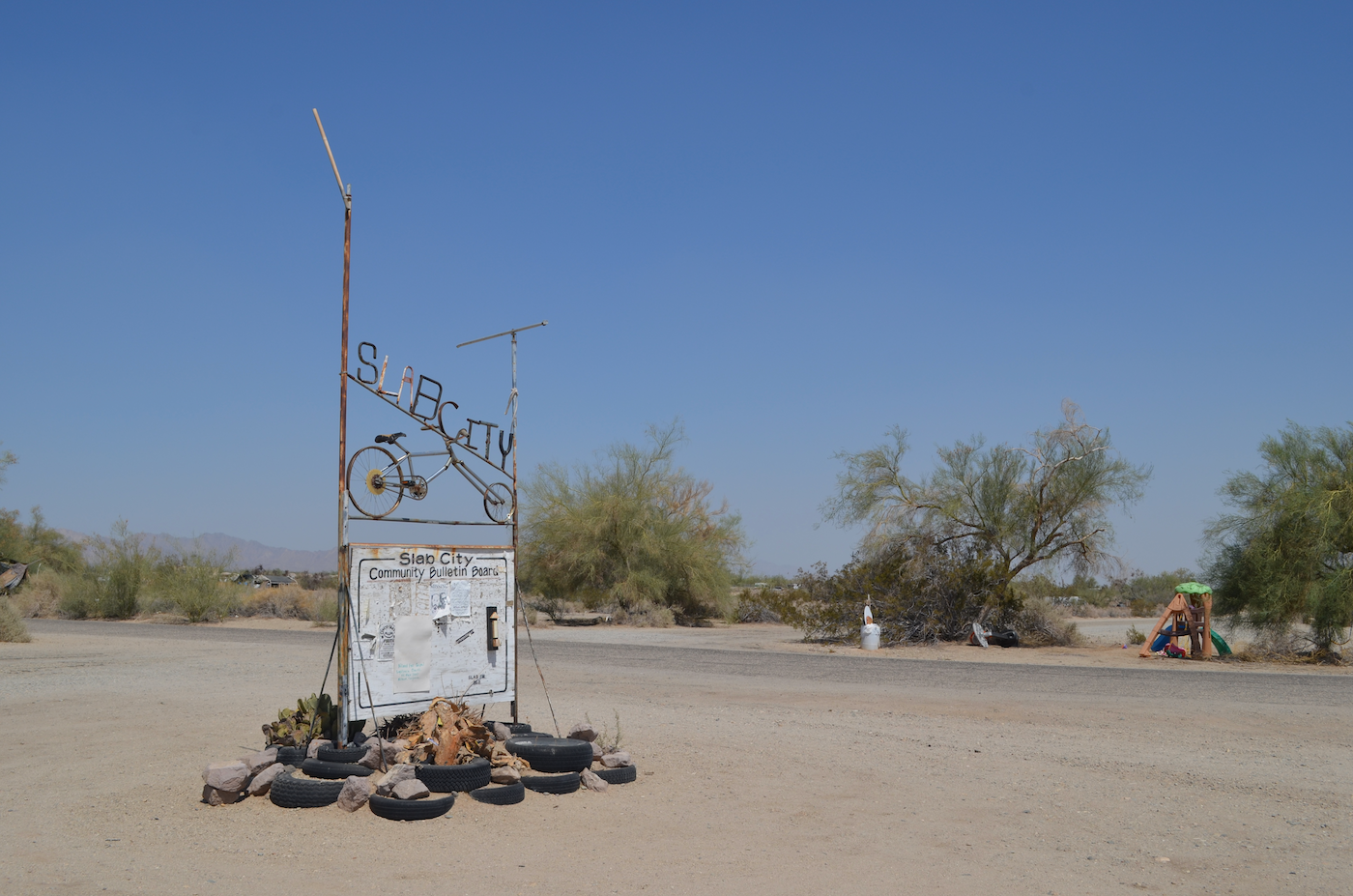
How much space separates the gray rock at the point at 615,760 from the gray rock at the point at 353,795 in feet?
6.68

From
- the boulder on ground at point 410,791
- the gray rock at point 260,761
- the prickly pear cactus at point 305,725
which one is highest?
the prickly pear cactus at point 305,725

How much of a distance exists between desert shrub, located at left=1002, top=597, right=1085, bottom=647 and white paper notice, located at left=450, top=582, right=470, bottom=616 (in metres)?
22.4

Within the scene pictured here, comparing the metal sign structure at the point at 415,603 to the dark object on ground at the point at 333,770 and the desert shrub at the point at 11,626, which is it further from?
the desert shrub at the point at 11,626

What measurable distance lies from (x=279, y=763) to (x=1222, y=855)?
6.95m

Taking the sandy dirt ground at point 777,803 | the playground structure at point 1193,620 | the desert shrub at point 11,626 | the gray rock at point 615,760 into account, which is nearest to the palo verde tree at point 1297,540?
the playground structure at point 1193,620

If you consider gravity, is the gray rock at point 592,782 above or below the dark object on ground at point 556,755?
below

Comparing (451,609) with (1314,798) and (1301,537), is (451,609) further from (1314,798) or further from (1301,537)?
(1301,537)

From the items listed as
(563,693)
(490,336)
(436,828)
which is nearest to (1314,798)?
(436,828)

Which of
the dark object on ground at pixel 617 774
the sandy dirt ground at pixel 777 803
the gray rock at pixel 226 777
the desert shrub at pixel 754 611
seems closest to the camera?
the sandy dirt ground at pixel 777 803

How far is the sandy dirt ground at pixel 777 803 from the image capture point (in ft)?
20.3

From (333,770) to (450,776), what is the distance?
967mm

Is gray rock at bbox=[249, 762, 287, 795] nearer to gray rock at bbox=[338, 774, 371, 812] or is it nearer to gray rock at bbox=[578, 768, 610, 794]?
gray rock at bbox=[338, 774, 371, 812]

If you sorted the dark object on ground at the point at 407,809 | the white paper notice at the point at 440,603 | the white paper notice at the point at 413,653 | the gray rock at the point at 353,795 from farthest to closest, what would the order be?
the white paper notice at the point at 440,603 < the white paper notice at the point at 413,653 < the gray rock at the point at 353,795 < the dark object on ground at the point at 407,809

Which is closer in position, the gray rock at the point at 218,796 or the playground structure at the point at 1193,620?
the gray rock at the point at 218,796
